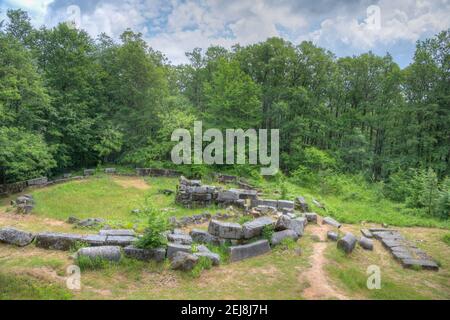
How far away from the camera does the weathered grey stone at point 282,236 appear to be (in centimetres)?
793

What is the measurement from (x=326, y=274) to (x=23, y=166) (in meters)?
16.4

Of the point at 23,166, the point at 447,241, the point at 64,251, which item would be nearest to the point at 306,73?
the point at 447,241

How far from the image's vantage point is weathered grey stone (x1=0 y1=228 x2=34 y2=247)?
23.3 feet

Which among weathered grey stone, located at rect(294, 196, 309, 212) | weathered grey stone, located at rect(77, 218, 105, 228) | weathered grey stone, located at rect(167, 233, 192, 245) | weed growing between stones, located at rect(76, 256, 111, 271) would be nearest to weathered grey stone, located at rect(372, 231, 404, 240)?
weathered grey stone, located at rect(294, 196, 309, 212)

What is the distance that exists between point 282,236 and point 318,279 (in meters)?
2.12

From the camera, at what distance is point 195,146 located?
21422 millimetres

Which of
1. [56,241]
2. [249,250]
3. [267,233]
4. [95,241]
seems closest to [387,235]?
[267,233]

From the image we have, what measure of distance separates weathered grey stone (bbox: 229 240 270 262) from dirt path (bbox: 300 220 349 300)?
1228 millimetres

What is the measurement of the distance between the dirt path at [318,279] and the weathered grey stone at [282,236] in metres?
0.64

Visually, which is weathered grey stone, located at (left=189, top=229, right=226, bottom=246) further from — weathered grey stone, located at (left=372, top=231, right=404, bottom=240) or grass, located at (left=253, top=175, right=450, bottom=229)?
grass, located at (left=253, top=175, right=450, bottom=229)

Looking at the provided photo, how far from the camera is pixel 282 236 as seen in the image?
8094 mm

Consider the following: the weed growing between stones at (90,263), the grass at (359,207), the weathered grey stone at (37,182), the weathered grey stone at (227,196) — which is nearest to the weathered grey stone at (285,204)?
the grass at (359,207)

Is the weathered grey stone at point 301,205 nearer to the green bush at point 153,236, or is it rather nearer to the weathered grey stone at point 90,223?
the green bush at point 153,236
